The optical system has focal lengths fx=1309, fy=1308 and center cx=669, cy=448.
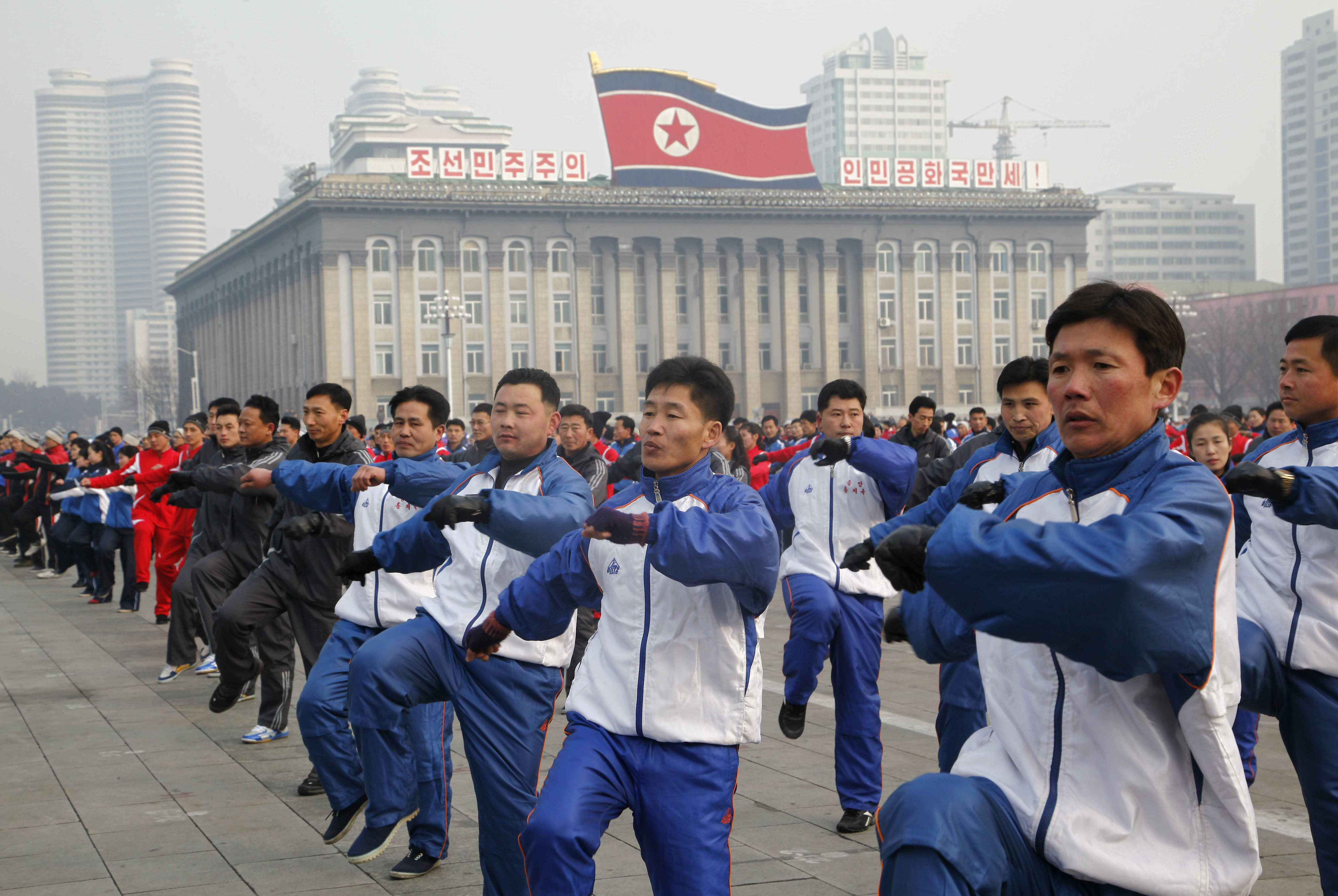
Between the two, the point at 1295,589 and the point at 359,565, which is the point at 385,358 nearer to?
the point at 359,565

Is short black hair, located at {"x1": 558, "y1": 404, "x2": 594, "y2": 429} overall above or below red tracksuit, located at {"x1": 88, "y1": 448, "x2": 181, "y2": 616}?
above

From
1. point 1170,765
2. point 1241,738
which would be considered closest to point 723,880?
point 1170,765

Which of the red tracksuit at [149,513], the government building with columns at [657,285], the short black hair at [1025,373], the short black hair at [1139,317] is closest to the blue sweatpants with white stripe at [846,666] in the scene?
the short black hair at [1025,373]

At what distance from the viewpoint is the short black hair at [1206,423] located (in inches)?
321

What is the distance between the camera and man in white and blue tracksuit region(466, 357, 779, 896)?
11.3ft

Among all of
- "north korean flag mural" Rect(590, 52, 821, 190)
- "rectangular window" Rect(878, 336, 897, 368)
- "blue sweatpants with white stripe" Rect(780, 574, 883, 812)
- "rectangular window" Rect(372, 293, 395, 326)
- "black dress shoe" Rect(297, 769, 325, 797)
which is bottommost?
"black dress shoe" Rect(297, 769, 325, 797)

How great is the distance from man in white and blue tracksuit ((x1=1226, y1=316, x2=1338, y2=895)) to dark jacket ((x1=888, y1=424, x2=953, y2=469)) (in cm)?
443

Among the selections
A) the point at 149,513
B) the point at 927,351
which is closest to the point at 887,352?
the point at 927,351

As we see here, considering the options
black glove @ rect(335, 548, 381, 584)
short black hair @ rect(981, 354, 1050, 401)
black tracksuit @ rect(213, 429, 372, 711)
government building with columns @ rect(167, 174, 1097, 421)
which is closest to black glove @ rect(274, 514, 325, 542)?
black glove @ rect(335, 548, 381, 584)

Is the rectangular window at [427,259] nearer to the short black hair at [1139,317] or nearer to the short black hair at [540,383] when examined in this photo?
the short black hair at [540,383]

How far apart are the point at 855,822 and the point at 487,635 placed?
280 centimetres

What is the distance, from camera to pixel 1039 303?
7175 centimetres

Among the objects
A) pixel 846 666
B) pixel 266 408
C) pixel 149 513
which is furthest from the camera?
pixel 149 513

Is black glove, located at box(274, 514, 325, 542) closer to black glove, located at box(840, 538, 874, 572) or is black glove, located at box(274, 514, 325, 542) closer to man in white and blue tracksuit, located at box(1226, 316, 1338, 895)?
black glove, located at box(840, 538, 874, 572)
